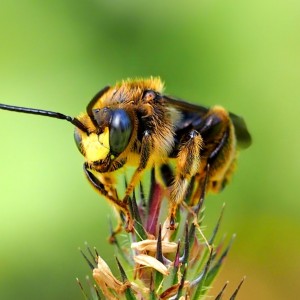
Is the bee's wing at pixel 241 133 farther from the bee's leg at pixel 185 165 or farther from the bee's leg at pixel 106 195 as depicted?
the bee's leg at pixel 106 195

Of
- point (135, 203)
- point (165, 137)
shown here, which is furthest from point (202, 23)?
point (135, 203)

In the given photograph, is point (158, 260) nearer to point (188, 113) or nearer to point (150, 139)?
point (150, 139)

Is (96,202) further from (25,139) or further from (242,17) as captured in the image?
(242,17)

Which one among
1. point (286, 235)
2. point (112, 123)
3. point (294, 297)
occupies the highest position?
point (112, 123)

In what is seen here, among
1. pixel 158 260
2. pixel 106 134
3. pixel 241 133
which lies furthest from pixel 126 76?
pixel 158 260

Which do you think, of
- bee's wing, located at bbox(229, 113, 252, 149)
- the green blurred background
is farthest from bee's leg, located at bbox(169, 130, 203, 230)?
the green blurred background

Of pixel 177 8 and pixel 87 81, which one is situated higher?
pixel 177 8
